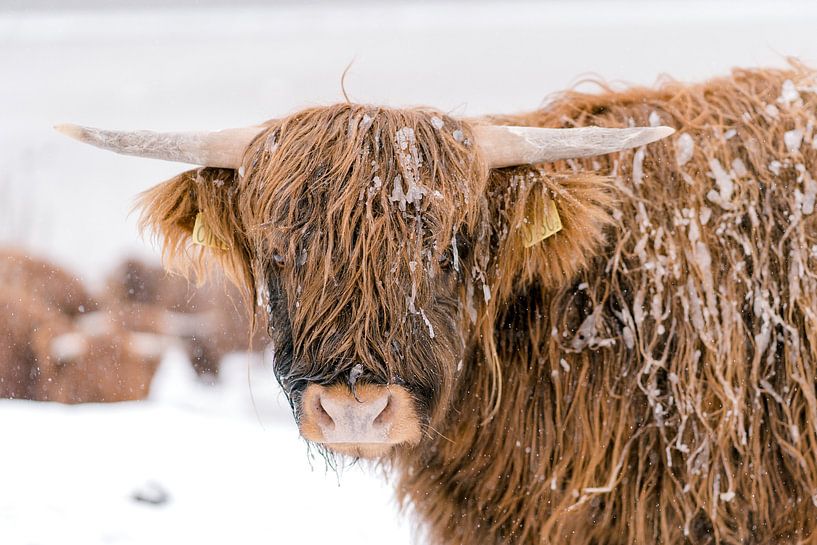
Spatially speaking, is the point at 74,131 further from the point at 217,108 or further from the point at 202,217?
the point at 217,108

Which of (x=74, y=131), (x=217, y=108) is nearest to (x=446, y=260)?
(x=74, y=131)

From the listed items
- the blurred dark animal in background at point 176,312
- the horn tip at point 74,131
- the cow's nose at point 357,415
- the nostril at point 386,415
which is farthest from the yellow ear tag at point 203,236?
the blurred dark animal in background at point 176,312

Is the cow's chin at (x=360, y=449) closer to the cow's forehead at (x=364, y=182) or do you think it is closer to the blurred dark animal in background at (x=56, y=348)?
the cow's forehead at (x=364, y=182)

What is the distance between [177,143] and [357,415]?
1.05 m

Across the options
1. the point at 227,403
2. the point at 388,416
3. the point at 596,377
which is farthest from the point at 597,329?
the point at 227,403

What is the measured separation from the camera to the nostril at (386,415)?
81.3 inches

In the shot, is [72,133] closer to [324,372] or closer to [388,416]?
[324,372]

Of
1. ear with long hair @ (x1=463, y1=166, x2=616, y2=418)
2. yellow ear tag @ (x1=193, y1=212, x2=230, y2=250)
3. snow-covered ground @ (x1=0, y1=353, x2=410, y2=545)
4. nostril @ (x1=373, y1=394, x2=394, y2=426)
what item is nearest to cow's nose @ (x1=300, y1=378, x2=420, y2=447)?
nostril @ (x1=373, y1=394, x2=394, y2=426)

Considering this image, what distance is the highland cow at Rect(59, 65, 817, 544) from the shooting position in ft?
7.27

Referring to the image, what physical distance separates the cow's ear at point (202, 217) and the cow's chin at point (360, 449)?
694mm

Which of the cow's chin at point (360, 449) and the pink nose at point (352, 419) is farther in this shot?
the cow's chin at point (360, 449)

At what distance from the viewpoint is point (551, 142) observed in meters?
2.35

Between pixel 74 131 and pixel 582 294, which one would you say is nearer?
pixel 74 131

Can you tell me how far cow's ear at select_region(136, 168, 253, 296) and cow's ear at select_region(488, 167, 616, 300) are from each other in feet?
2.78
